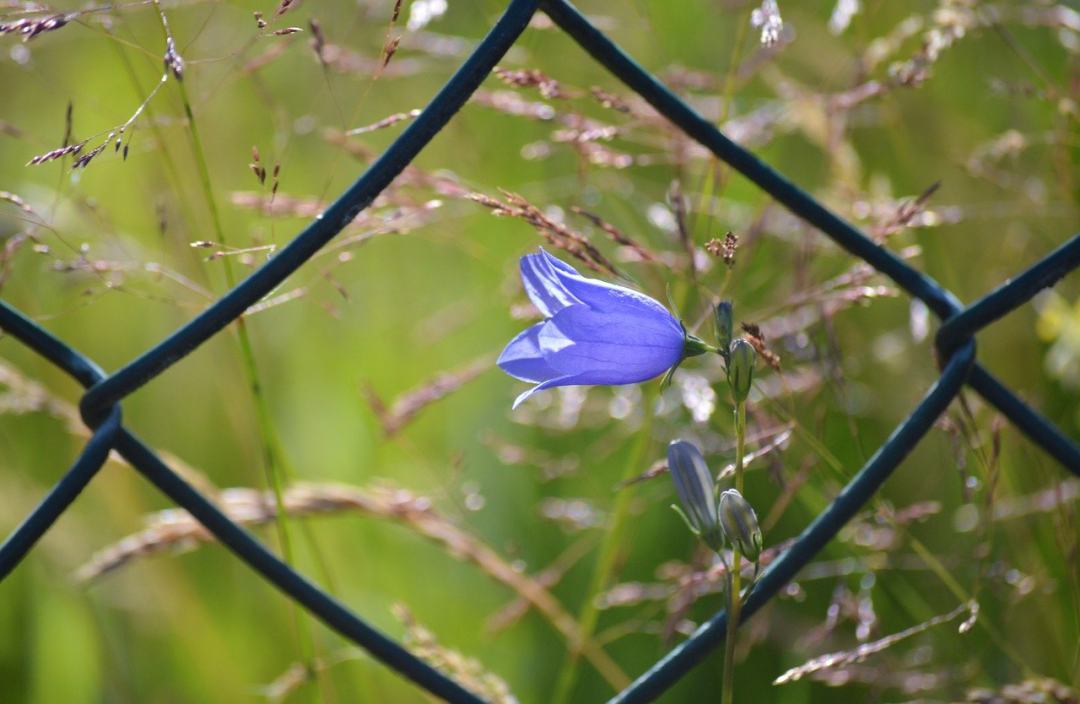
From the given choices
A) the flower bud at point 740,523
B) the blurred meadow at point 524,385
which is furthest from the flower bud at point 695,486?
the blurred meadow at point 524,385

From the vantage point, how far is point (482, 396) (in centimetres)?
195

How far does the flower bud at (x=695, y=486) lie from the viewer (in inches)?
24.5

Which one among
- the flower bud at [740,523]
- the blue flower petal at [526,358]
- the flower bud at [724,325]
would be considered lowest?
the flower bud at [740,523]

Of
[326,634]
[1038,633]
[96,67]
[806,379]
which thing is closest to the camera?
[806,379]

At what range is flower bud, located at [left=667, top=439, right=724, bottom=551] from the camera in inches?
24.5

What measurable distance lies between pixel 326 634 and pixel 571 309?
107 centimetres

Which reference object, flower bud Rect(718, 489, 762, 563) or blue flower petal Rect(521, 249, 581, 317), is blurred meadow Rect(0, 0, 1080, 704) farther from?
flower bud Rect(718, 489, 762, 563)

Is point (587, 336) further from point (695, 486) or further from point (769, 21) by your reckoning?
point (769, 21)

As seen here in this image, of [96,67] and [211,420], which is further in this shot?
[96,67]

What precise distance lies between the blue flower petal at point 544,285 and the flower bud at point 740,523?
15 cm

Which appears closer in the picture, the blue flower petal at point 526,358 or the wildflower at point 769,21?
the blue flower petal at point 526,358

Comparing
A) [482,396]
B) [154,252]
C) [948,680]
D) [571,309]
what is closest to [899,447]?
[571,309]

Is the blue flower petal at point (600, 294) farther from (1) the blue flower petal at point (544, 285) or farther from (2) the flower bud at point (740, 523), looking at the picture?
(2) the flower bud at point (740, 523)

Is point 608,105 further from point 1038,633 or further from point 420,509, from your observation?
point 1038,633
